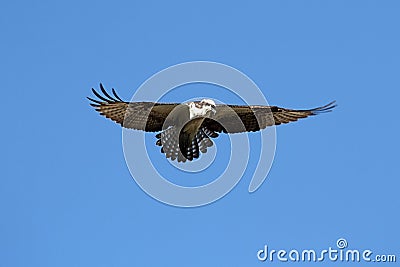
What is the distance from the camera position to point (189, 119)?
1397cm

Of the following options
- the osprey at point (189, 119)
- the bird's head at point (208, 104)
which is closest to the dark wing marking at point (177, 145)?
the osprey at point (189, 119)

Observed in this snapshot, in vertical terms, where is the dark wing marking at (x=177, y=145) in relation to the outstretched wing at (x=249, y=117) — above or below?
below

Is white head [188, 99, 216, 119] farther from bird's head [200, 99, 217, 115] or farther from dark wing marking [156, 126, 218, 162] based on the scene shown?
dark wing marking [156, 126, 218, 162]

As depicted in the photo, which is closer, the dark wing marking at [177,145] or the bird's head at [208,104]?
the bird's head at [208,104]

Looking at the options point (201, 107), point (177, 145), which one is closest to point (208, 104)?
point (201, 107)

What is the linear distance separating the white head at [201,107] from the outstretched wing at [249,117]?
24cm

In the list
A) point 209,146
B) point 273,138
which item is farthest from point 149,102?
point 273,138

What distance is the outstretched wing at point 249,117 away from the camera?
14070 millimetres

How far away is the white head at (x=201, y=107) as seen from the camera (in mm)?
13594

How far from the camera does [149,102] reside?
44.5 feet

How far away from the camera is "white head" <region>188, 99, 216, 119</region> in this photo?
13.6 metres

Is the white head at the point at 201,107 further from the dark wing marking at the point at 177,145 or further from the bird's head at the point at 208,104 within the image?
the dark wing marking at the point at 177,145

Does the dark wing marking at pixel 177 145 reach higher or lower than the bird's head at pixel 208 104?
lower

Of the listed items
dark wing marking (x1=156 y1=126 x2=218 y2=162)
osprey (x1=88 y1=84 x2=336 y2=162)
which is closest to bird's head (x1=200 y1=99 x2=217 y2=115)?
osprey (x1=88 y1=84 x2=336 y2=162)
